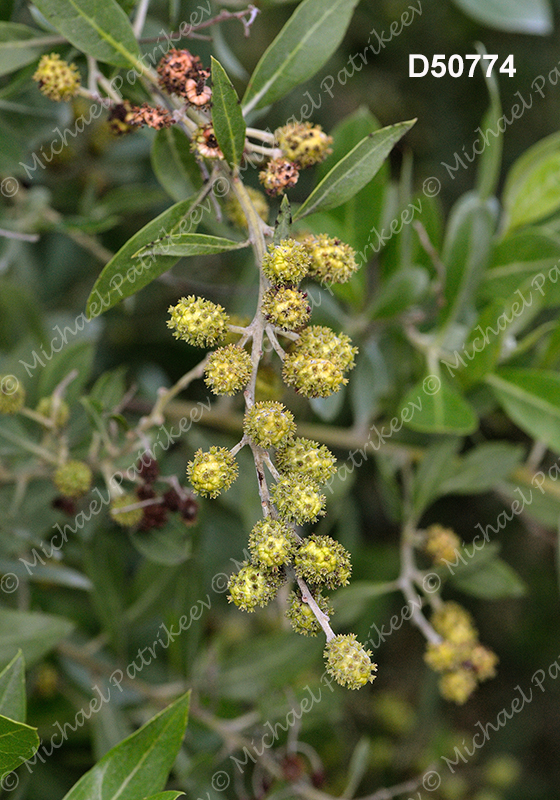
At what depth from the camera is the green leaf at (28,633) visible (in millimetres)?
1869

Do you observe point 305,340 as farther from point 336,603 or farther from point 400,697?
point 400,697

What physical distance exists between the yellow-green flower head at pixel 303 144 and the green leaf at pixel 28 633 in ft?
4.20

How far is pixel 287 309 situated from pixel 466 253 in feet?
3.68

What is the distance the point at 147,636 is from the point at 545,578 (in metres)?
2.11

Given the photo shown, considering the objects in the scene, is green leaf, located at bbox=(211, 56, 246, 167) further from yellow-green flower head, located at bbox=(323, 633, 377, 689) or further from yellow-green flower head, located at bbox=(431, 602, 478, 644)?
yellow-green flower head, located at bbox=(431, 602, 478, 644)

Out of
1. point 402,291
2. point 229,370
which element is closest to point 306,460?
point 229,370

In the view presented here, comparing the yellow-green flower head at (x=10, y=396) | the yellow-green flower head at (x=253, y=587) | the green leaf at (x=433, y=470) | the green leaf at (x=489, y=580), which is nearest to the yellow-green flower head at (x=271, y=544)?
the yellow-green flower head at (x=253, y=587)

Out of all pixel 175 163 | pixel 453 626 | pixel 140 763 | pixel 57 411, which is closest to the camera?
pixel 140 763

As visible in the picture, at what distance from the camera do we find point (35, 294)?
9.16ft

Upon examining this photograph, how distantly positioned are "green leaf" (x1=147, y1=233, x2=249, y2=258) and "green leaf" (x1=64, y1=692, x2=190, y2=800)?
0.80 metres

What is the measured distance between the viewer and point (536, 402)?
2088mm

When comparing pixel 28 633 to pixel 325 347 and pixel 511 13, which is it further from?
pixel 511 13

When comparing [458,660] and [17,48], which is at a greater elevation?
[17,48]

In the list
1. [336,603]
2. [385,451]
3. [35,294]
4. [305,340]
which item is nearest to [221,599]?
[336,603]
